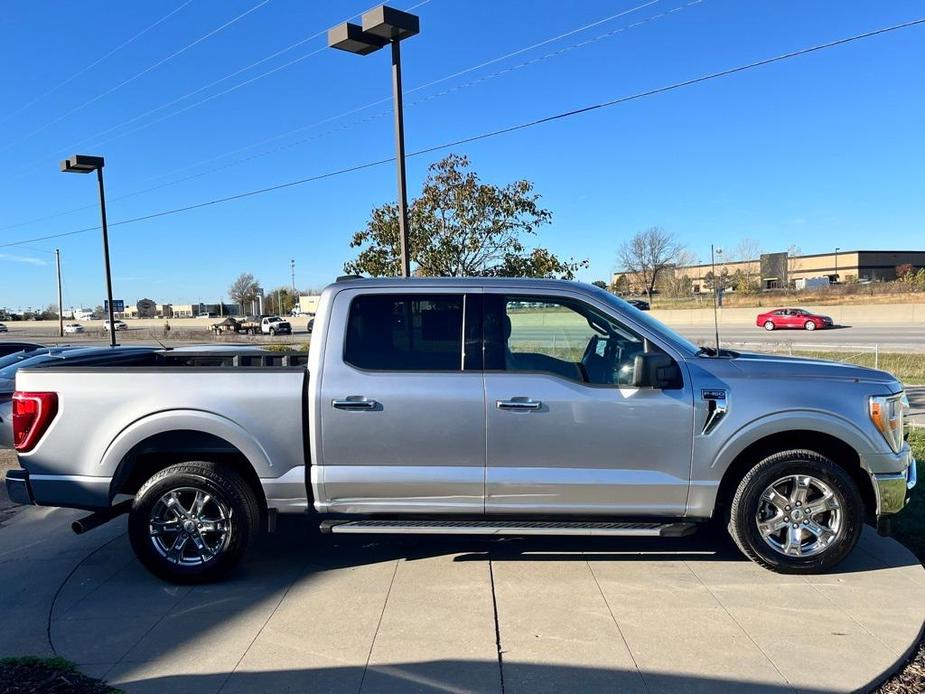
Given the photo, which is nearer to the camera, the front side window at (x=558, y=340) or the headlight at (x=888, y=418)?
the headlight at (x=888, y=418)

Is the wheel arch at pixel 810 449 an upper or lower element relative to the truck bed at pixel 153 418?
lower

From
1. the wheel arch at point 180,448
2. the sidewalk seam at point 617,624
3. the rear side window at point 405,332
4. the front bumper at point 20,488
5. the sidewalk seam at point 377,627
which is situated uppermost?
the rear side window at point 405,332

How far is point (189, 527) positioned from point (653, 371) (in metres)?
3.16

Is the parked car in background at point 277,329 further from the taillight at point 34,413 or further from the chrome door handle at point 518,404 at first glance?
the chrome door handle at point 518,404

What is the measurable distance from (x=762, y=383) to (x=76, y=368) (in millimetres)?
4442

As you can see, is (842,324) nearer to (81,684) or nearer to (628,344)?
(628,344)

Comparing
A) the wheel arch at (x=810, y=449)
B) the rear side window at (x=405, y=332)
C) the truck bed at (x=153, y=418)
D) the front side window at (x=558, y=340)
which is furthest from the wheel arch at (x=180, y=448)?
the wheel arch at (x=810, y=449)

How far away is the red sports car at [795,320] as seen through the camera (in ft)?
124

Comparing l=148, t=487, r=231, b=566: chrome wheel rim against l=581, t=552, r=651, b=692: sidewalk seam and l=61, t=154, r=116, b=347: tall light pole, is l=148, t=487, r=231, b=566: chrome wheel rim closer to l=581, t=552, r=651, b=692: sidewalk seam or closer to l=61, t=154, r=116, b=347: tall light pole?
l=581, t=552, r=651, b=692: sidewalk seam

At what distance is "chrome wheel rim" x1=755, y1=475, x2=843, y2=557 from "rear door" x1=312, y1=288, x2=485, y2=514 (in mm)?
1863

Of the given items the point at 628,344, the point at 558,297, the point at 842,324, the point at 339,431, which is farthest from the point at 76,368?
the point at 842,324

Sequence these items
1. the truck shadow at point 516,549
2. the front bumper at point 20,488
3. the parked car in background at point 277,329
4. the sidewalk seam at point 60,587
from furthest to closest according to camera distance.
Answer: the parked car in background at point 277,329
the truck shadow at point 516,549
the front bumper at point 20,488
the sidewalk seam at point 60,587

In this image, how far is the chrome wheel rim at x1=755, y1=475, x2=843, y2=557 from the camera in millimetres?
4102

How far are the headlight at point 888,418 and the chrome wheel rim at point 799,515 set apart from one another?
1.67ft
